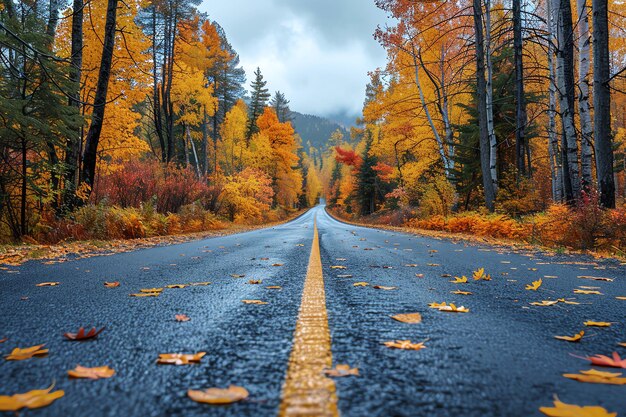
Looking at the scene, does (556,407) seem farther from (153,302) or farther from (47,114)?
(47,114)

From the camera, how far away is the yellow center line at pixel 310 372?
1.02 meters

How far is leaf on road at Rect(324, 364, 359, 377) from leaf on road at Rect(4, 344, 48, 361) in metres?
1.17

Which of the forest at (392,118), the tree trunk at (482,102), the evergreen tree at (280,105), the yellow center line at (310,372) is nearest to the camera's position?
the yellow center line at (310,372)

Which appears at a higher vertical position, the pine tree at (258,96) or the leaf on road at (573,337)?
the pine tree at (258,96)

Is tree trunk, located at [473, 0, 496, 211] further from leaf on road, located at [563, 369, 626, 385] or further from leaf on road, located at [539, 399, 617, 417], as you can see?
leaf on road, located at [539, 399, 617, 417]

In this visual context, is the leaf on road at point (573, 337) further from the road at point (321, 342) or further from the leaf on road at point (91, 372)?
the leaf on road at point (91, 372)

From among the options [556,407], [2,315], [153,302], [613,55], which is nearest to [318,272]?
[153,302]

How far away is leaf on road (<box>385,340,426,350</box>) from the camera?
5.08 ft

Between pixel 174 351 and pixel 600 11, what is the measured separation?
9666 mm

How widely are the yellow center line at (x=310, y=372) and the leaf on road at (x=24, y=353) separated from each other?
1.03 meters

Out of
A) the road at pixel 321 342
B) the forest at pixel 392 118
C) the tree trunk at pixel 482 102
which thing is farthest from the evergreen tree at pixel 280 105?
the road at pixel 321 342

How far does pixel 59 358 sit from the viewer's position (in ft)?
4.64

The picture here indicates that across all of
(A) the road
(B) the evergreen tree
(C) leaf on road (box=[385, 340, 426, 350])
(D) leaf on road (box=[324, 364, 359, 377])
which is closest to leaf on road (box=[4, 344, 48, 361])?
(A) the road

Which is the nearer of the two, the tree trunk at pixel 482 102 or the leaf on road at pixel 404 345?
the leaf on road at pixel 404 345
